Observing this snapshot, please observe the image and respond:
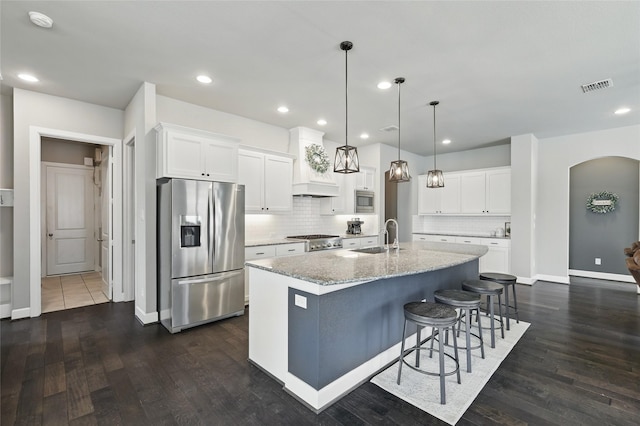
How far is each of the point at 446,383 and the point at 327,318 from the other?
3.79ft

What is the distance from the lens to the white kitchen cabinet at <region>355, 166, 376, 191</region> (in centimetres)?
612

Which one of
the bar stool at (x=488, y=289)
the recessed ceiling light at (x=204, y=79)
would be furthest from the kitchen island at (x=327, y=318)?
the recessed ceiling light at (x=204, y=79)

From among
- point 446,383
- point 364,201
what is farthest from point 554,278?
point 446,383

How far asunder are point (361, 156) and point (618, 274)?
5590 millimetres

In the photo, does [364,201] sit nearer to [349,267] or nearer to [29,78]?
[349,267]

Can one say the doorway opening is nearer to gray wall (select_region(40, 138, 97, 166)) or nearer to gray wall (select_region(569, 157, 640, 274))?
gray wall (select_region(40, 138, 97, 166))

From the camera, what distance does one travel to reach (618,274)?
19.4ft

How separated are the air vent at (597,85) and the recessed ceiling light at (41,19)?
5373 mm

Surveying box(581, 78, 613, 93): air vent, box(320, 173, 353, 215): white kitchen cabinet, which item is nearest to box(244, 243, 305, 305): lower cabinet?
box(320, 173, 353, 215): white kitchen cabinet

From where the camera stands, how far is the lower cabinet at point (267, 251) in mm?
4289

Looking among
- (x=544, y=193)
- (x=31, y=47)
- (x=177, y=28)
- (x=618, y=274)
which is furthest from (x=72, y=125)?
(x=618, y=274)

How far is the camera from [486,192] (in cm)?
638

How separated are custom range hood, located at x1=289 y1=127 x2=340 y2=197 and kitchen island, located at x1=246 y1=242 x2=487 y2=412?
2.51 meters

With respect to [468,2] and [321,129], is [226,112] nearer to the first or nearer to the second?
[321,129]
